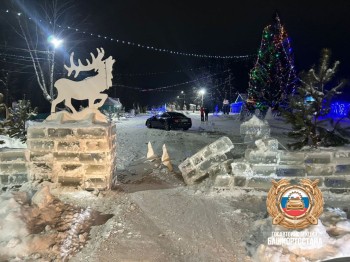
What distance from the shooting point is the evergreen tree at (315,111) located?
302 inches

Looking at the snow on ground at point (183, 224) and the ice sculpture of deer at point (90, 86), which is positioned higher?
the ice sculpture of deer at point (90, 86)

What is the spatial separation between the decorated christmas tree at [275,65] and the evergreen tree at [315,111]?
26.7 meters

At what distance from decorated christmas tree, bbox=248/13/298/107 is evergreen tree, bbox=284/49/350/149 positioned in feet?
87.7

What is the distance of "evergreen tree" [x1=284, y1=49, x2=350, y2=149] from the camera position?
7676 mm

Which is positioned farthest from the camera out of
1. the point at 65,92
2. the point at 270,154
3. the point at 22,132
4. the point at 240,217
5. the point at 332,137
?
the point at 22,132

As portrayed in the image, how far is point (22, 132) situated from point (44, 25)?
1626 centimetres

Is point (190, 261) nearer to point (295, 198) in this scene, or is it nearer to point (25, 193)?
point (295, 198)

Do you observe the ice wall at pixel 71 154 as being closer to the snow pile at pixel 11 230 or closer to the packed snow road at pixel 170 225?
the packed snow road at pixel 170 225

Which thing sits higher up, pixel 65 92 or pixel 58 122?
pixel 65 92

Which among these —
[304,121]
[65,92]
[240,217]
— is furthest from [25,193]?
[304,121]

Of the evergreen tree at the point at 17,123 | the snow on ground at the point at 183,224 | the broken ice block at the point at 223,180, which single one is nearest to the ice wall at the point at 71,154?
the snow on ground at the point at 183,224

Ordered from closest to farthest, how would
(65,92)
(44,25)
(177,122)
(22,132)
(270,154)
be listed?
(270,154), (65,92), (22,132), (177,122), (44,25)

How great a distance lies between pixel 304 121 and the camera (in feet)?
25.5

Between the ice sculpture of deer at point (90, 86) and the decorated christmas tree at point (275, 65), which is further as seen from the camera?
the decorated christmas tree at point (275, 65)
